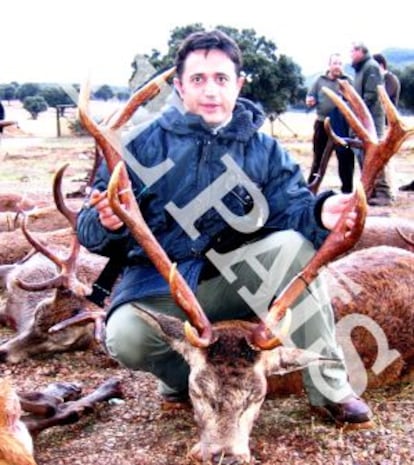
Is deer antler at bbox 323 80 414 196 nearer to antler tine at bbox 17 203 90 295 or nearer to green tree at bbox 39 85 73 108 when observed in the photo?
antler tine at bbox 17 203 90 295

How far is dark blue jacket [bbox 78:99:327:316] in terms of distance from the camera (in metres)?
4.66

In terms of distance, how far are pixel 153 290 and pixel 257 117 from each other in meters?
1.25

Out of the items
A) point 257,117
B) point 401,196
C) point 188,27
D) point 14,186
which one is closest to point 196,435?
point 257,117

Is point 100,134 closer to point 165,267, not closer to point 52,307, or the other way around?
point 165,267

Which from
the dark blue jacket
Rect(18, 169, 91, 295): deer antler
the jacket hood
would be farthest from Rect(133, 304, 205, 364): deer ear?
Rect(18, 169, 91, 295): deer antler

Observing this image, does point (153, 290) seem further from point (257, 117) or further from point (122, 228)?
point (257, 117)

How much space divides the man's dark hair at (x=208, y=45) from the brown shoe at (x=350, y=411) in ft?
6.89

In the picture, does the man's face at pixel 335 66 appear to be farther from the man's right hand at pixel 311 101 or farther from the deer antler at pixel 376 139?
the deer antler at pixel 376 139

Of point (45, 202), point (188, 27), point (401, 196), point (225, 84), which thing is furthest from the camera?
point (188, 27)

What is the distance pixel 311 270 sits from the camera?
4266 millimetres

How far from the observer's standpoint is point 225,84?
471 centimetres

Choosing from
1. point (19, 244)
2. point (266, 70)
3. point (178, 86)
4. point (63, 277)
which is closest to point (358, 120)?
point (178, 86)

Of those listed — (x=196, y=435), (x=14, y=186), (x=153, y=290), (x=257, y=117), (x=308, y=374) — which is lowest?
(x=14, y=186)

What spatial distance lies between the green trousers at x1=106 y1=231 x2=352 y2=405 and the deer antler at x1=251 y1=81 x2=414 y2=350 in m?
0.32
